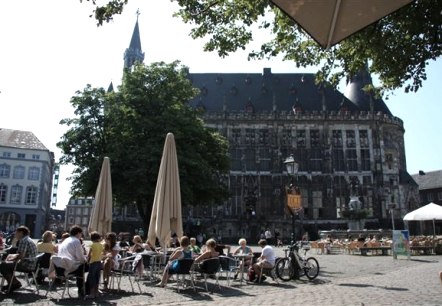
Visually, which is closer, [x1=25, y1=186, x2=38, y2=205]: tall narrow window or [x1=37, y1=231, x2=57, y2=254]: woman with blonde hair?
[x1=37, y1=231, x2=57, y2=254]: woman with blonde hair

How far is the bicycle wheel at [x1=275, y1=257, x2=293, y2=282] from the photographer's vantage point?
1110 centimetres

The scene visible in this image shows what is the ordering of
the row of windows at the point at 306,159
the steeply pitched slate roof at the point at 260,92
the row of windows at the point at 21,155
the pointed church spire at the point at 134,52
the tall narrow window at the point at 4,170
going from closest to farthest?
the row of windows at the point at 306,159 < the steeply pitched slate roof at the point at 260,92 < the tall narrow window at the point at 4,170 < the row of windows at the point at 21,155 < the pointed church spire at the point at 134,52

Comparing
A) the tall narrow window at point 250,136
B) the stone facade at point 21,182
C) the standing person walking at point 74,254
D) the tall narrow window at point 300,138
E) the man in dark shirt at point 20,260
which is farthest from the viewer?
the stone facade at point 21,182

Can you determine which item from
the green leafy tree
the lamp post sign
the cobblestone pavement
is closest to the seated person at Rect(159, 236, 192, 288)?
the cobblestone pavement

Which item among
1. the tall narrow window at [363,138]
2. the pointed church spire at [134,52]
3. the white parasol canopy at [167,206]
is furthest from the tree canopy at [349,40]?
the pointed church spire at [134,52]

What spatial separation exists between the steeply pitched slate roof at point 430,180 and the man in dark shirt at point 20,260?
67.1 meters

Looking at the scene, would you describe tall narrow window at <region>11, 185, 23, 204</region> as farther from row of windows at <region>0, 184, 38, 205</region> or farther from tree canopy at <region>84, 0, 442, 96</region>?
tree canopy at <region>84, 0, 442, 96</region>

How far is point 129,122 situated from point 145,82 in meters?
3.17

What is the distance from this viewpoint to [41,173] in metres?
56.3

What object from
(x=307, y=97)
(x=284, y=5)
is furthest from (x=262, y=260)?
(x=307, y=97)

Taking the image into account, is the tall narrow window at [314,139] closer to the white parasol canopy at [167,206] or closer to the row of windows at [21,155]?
the row of windows at [21,155]

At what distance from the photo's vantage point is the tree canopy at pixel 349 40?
798cm

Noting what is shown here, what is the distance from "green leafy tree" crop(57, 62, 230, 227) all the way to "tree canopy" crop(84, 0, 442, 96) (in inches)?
532

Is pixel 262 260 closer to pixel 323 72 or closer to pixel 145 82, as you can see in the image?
pixel 323 72
